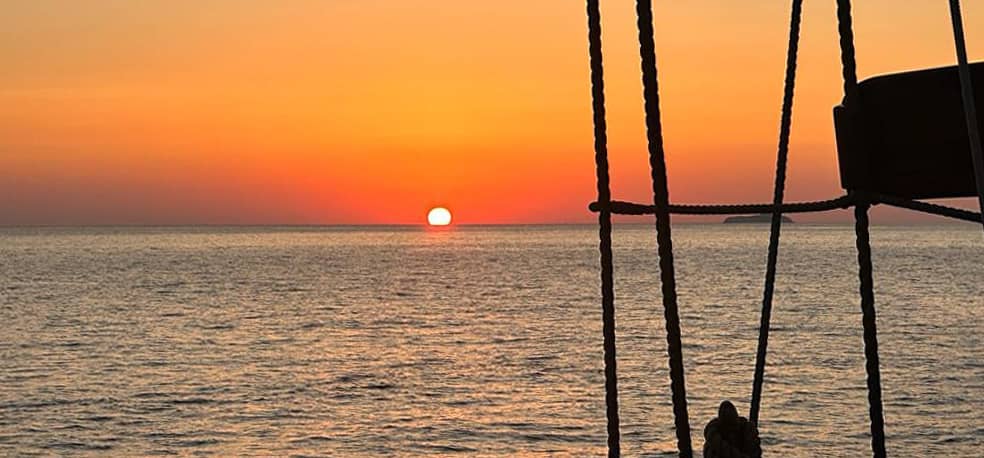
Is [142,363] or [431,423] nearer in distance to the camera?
[431,423]

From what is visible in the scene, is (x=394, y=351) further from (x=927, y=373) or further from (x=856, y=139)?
(x=856, y=139)

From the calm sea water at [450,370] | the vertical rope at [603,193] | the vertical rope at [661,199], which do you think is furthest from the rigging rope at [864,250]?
the calm sea water at [450,370]

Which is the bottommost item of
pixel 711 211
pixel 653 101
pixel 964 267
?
pixel 964 267

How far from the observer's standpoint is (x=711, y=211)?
4191 millimetres

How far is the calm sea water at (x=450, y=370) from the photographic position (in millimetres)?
27875

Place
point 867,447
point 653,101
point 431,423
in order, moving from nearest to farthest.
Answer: point 653,101
point 867,447
point 431,423

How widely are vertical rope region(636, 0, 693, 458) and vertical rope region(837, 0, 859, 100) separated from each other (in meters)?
0.56

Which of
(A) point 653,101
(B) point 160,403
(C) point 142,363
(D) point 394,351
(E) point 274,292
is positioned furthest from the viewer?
(E) point 274,292

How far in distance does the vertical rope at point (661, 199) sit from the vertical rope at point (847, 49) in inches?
22.2

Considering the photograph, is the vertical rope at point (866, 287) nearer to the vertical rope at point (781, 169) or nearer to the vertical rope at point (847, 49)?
the vertical rope at point (847, 49)

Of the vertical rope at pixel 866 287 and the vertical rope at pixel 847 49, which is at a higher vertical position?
the vertical rope at pixel 847 49

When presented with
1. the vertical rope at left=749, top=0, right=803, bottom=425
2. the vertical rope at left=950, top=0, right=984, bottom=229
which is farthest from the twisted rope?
the vertical rope at left=749, top=0, right=803, bottom=425

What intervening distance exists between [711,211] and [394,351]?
44353mm

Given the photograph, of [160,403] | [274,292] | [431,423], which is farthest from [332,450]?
[274,292]
